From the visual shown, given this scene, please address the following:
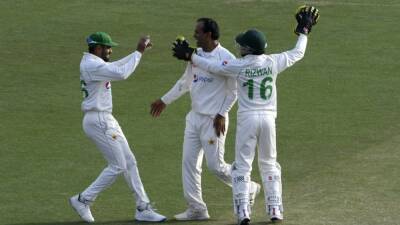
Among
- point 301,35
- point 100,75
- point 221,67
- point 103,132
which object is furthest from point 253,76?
point 103,132

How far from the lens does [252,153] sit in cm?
1270

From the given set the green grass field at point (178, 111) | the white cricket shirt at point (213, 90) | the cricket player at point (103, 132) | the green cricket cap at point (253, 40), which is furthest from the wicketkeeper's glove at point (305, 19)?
the green grass field at point (178, 111)

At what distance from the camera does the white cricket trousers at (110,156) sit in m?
13.1

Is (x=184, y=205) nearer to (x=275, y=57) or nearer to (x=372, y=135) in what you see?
(x=275, y=57)

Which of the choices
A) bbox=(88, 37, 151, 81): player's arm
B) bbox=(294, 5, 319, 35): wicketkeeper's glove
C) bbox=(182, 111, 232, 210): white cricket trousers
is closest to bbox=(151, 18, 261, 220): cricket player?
bbox=(182, 111, 232, 210): white cricket trousers

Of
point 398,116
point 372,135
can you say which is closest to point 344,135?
point 372,135

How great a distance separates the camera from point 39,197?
14.3 meters

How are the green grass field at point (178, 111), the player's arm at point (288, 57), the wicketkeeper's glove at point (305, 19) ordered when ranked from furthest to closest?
the green grass field at point (178, 111)
the wicketkeeper's glove at point (305, 19)
the player's arm at point (288, 57)

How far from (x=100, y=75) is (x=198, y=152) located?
153cm

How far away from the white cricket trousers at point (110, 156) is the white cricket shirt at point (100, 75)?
0.44 feet

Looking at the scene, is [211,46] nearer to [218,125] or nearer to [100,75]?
[218,125]

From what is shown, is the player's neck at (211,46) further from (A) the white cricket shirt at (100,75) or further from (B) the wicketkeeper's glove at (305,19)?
(B) the wicketkeeper's glove at (305,19)

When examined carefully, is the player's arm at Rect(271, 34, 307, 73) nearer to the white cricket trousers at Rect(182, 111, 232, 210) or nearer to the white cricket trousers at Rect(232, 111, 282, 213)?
the white cricket trousers at Rect(232, 111, 282, 213)

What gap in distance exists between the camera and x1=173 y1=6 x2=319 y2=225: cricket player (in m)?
12.6
